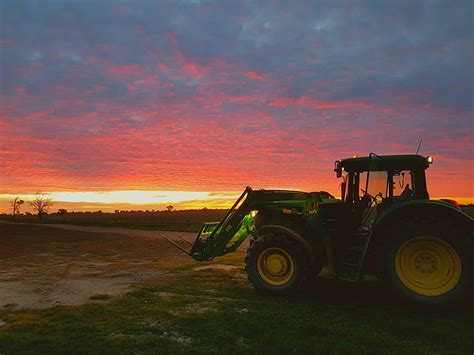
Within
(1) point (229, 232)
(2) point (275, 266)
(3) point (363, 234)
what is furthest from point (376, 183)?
(1) point (229, 232)

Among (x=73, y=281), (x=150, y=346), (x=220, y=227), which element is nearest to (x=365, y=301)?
(x=220, y=227)

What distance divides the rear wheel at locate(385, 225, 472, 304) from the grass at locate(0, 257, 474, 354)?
1.16 ft

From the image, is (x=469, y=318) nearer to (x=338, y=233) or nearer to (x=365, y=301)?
(x=365, y=301)

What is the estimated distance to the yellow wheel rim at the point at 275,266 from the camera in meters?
8.39

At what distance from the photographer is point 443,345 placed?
551 centimetres

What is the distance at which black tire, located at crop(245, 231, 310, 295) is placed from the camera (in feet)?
26.9

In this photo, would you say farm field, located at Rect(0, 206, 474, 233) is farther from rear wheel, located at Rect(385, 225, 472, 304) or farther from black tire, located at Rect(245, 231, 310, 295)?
black tire, located at Rect(245, 231, 310, 295)

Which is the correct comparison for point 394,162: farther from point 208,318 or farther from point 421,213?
point 208,318

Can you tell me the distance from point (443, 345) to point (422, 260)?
6.30ft

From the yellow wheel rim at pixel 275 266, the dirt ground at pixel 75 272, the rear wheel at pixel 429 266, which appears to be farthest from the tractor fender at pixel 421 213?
the dirt ground at pixel 75 272

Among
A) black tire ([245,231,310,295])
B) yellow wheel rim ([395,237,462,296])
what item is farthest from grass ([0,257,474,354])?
yellow wheel rim ([395,237,462,296])

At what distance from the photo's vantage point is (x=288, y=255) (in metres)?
8.36

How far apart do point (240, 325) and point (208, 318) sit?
2.41 ft

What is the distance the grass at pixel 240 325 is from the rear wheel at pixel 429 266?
35cm
